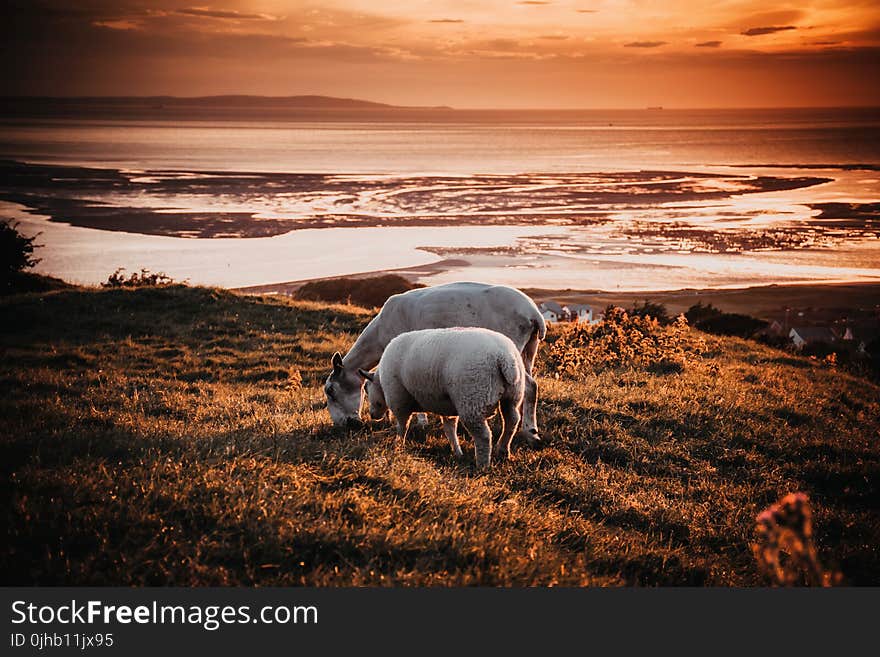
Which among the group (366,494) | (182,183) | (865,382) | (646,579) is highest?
(182,183)

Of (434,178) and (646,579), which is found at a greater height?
(434,178)

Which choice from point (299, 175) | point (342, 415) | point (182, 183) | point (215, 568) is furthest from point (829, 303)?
point (299, 175)

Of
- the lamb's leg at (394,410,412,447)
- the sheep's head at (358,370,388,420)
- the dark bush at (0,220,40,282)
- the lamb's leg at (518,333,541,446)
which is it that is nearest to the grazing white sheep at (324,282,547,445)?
the lamb's leg at (518,333,541,446)

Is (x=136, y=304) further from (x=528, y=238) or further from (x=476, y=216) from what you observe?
(x=476, y=216)

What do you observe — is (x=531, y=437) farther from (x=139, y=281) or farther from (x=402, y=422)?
(x=139, y=281)

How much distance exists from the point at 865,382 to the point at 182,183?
259 ft

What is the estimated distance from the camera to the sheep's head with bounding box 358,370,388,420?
960 centimetres

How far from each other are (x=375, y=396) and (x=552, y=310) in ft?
69.9

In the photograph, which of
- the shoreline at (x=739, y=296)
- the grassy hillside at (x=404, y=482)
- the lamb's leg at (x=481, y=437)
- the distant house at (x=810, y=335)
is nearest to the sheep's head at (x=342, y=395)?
the grassy hillside at (x=404, y=482)

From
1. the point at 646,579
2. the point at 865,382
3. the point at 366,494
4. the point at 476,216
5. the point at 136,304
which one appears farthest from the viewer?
the point at 476,216

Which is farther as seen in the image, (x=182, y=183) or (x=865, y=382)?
(x=182, y=183)

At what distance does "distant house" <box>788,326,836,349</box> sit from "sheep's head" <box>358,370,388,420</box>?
20.5 meters

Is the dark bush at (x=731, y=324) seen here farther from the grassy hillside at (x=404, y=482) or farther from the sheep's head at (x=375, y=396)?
the sheep's head at (x=375, y=396)

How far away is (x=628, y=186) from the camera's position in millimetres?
78500
